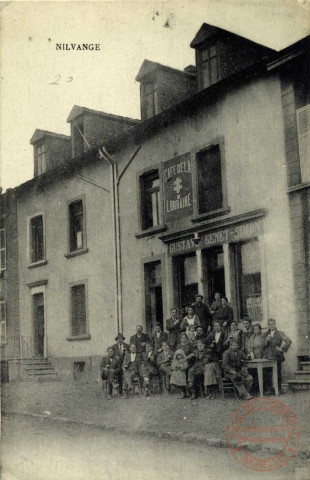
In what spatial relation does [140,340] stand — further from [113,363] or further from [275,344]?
[275,344]

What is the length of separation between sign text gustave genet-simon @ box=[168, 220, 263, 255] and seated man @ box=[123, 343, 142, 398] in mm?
1936

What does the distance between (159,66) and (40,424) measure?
17.9 feet

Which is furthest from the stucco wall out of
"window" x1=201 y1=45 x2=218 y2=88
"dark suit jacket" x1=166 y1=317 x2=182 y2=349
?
"window" x1=201 y1=45 x2=218 y2=88

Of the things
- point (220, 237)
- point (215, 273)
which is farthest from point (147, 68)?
point (215, 273)

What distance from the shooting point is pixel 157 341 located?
34.3ft

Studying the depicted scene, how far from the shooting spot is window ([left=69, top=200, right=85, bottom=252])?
43.6ft

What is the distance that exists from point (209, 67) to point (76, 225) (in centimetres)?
455

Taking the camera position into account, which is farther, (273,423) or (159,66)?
(159,66)

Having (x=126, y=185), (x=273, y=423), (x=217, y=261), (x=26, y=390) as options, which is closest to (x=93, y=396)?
(x=26, y=390)

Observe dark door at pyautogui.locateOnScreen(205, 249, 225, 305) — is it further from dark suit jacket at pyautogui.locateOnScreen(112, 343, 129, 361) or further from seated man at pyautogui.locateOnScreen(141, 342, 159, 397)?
dark suit jacket at pyautogui.locateOnScreen(112, 343, 129, 361)

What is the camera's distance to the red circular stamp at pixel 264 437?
5797 millimetres

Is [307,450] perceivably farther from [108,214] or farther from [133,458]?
[108,214]

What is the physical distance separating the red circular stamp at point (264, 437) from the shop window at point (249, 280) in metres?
2.34

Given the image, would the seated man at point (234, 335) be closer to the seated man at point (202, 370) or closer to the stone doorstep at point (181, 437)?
the seated man at point (202, 370)
